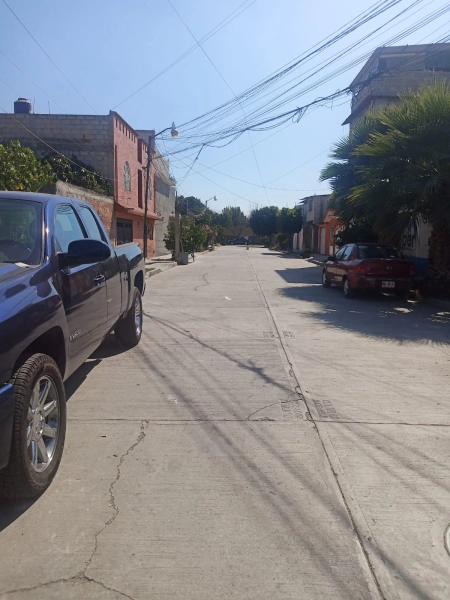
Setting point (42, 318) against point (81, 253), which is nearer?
point (42, 318)

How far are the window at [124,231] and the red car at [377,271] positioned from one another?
14067mm

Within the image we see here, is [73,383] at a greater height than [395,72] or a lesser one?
lesser

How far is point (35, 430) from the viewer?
3.60m

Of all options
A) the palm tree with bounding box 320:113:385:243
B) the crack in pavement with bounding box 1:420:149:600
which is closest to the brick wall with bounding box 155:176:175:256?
the palm tree with bounding box 320:113:385:243

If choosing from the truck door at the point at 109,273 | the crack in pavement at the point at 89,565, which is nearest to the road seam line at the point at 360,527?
the crack in pavement at the point at 89,565

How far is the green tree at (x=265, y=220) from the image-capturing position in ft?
261

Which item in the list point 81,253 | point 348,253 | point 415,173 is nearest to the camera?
point 81,253

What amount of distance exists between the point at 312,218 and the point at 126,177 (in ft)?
77.8

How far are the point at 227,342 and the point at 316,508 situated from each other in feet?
16.7

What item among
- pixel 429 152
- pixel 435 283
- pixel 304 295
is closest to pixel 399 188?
pixel 429 152

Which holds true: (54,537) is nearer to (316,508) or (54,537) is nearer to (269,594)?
(269,594)

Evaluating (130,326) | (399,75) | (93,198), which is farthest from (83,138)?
(130,326)

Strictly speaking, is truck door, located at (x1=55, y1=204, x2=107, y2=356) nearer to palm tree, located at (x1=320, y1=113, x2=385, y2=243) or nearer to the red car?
the red car

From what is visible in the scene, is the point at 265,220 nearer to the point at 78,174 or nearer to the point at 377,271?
the point at 78,174
